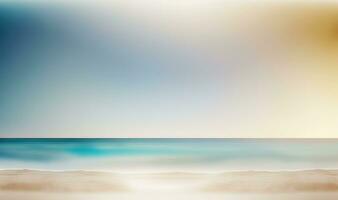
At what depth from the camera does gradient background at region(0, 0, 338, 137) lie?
1.88 metres

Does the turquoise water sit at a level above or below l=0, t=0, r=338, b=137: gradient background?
below

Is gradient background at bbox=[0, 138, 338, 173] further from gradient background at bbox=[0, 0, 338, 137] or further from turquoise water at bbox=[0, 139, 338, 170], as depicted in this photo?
gradient background at bbox=[0, 0, 338, 137]

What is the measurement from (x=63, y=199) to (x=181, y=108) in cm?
80

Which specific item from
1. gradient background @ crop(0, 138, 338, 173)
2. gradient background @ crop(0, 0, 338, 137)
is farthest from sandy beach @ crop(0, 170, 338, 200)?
gradient background @ crop(0, 0, 338, 137)

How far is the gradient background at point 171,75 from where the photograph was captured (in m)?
1.88

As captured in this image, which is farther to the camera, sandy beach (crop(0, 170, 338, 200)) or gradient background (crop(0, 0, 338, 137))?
gradient background (crop(0, 0, 338, 137))

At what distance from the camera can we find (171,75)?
1891mm

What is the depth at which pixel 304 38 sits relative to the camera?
192 centimetres

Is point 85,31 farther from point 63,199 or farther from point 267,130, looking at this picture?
point 267,130

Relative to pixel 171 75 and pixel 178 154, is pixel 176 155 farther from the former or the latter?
pixel 171 75

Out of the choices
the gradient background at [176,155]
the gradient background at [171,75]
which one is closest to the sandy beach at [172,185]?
the gradient background at [176,155]

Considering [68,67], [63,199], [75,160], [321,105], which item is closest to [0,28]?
[68,67]

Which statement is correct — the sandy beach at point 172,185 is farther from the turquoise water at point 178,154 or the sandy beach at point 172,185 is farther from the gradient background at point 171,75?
the gradient background at point 171,75

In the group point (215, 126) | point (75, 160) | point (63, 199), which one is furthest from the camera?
point (75, 160)
